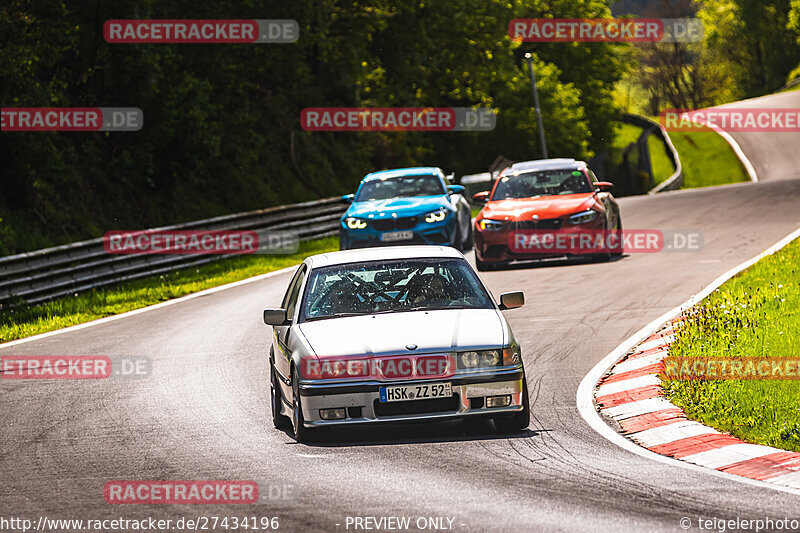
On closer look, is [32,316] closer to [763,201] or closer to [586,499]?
[586,499]

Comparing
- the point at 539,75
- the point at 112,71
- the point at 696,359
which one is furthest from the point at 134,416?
the point at 539,75

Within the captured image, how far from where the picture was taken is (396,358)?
829 centimetres

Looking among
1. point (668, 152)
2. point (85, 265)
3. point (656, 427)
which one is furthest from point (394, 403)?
point (668, 152)

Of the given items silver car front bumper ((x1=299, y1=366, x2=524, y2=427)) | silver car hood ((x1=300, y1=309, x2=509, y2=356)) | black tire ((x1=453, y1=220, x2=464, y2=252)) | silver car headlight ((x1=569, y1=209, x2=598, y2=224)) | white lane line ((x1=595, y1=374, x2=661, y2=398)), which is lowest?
white lane line ((x1=595, y1=374, x2=661, y2=398))

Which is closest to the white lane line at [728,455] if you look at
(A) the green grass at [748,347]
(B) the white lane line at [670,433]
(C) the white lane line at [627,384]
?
(A) the green grass at [748,347]

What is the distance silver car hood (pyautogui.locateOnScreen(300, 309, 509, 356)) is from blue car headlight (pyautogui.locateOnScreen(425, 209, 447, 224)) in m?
11.9

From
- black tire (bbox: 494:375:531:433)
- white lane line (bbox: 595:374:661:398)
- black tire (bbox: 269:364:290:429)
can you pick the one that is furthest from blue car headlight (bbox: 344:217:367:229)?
black tire (bbox: 494:375:531:433)

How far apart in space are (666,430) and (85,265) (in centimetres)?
1587

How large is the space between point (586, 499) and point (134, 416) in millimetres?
5090

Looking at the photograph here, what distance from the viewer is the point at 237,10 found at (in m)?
34.8

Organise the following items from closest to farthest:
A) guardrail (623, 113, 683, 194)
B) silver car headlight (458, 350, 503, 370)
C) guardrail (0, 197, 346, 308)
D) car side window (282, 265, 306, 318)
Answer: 1. silver car headlight (458, 350, 503, 370)
2. car side window (282, 265, 306, 318)
3. guardrail (0, 197, 346, 308)
4. guardrail (623, 113, 683, 194)

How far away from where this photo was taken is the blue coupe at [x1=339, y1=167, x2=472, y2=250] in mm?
20875

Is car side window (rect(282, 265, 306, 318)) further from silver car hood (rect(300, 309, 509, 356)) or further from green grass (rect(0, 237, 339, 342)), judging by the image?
green grass (rect(0, 237, 339, 342))

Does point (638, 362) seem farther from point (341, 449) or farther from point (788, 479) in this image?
point (788, 479)
